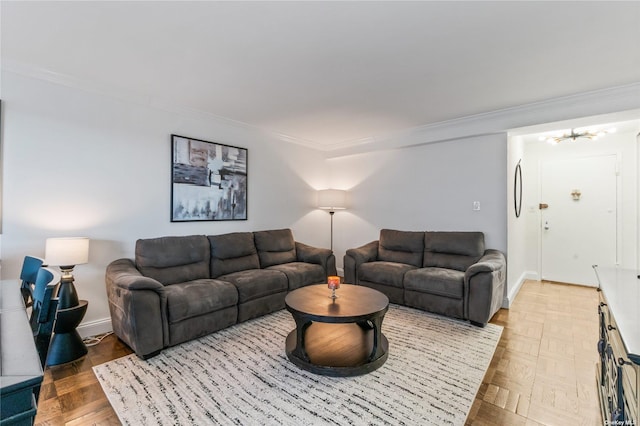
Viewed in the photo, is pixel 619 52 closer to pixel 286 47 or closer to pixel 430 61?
pixel 430 61

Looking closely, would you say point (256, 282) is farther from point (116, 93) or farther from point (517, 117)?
point (517, 117)

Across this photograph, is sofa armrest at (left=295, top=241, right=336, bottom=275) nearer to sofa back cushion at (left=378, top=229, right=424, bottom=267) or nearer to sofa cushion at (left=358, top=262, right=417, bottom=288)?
sofa cushion at (left=358, top=262, right=417, bottom=288)

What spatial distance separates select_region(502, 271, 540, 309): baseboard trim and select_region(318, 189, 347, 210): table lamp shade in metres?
2.77

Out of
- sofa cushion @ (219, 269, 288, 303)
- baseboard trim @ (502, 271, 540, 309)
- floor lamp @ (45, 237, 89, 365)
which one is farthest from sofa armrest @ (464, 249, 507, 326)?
floor lamp @ (45, 237, 89, 365)

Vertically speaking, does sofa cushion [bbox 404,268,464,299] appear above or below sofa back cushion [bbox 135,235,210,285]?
below

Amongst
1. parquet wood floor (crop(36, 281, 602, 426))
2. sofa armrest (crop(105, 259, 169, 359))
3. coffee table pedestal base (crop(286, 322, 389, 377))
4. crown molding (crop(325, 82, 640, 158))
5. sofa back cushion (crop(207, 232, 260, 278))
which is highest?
crown molding (crop(325, 82, 640, 158))

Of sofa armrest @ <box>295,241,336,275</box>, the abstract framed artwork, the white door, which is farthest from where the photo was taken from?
the white door

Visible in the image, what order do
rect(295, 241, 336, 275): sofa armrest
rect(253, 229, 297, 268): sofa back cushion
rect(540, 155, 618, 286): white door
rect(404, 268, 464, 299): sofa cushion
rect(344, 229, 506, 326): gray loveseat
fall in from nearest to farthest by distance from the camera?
rect(344, 229, 506, 326): gray loveseat < rect(404, 268, 464, 299): sofa cushion < rect(253, 229, 297, 268): sofa back cushion < rect(295, 241, 336, 275): sofa armrest < rect(540, 155, 618, 286): white door

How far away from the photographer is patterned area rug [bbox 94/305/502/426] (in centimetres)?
174

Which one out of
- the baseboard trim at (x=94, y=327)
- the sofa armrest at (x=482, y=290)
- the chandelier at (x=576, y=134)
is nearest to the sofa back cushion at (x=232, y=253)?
the baseboard trim at (x=94, y=327)

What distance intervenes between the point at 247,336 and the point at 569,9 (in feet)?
11.4

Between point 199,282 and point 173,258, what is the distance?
0.42 meters

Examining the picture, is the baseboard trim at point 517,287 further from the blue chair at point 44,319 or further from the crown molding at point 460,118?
the blue chair at point 44,319

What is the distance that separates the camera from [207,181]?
375cm
